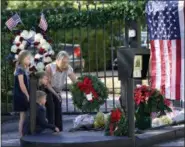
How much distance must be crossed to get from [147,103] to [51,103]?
5.20 ft

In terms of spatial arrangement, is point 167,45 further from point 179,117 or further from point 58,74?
point 58,74

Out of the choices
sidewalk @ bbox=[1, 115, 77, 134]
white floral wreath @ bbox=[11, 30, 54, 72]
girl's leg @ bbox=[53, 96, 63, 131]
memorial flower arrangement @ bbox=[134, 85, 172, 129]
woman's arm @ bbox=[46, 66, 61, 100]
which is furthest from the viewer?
sidewalk @ bbox=[1, 115, 77, 134]

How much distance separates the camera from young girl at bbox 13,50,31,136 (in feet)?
27.9

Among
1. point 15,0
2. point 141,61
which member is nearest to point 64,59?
point 141,61

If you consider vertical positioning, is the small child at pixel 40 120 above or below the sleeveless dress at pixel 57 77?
below

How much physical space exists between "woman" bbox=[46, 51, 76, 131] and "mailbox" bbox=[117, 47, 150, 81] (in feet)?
5.44

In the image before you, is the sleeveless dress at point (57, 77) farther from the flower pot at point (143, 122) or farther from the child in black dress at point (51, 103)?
the flower pot at point (143, 122)

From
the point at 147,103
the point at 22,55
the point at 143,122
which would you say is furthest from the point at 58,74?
the point at 143,122

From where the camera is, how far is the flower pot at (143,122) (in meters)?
9.17

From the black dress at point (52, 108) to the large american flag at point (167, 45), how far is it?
2217 millimetres

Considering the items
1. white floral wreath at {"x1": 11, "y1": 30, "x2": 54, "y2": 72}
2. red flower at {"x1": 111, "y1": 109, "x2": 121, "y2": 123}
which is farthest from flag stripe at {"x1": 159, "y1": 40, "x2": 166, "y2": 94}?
red flower at {"x1": 111, "y1": 109, "x2": 121, "y2": 123}

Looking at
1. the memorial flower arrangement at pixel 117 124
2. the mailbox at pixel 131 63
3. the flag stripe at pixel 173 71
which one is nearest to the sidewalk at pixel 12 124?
the flag stripe at pixel 173 71

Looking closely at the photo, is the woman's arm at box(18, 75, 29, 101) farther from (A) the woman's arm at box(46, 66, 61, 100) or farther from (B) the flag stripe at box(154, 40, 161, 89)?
(B) the flag stripe at box(154, 40, 161, 89)

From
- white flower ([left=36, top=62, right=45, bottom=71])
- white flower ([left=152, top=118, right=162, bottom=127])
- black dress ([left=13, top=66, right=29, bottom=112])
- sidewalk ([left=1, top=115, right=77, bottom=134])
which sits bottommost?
sidewalk ([left=1, top=115, right=77, bottom=134])
